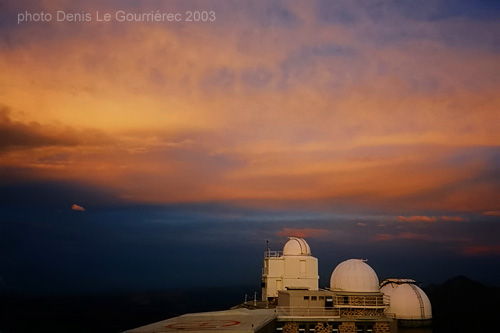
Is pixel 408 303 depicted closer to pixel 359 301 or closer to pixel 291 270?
pixel 359 301

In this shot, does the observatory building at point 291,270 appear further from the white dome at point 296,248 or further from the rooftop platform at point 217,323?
the rooftop platform at point 217,323

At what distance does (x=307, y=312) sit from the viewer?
1708 inches

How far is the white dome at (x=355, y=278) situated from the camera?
4625 centimetres

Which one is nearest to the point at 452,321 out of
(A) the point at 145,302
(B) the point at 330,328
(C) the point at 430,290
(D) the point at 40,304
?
(C) the point at 430,290

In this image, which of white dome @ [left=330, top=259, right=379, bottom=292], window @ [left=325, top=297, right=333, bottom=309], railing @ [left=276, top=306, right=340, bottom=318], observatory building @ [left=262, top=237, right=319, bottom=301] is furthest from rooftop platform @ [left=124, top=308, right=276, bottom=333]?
observatory building @ [left=262, top=237, right=319, bottom=301]

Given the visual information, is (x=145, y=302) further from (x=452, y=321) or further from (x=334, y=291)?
(x=334, y=291)

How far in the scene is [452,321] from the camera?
308 ft

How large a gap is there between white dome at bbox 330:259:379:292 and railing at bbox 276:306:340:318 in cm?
327

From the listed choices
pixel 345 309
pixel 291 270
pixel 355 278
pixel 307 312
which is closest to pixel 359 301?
pixel 345 309

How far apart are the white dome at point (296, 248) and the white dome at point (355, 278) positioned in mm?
7638

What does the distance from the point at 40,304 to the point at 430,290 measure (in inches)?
4687

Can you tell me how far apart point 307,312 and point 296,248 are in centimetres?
1312

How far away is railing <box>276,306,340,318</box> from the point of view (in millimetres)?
43278

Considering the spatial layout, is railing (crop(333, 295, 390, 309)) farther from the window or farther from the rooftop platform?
the rooftop platform
